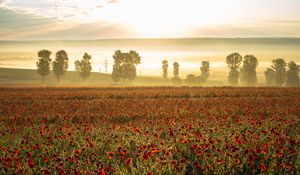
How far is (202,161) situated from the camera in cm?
822

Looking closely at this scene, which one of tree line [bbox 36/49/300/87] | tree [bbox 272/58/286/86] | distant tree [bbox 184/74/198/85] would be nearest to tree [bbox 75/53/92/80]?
tree line [bbox 36/49/300/87]

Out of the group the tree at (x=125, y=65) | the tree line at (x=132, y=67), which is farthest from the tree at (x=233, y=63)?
the tree at (x=125, y=65)

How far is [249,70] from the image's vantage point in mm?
116688

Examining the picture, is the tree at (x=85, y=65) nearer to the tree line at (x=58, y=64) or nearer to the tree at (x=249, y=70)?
the tree line at (x=58, y=64)

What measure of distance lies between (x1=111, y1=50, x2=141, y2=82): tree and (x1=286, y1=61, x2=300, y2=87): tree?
1886 inches

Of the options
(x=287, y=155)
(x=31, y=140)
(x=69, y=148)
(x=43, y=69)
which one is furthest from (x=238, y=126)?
(x=43, y=69)

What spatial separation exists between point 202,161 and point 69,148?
12.3 ft

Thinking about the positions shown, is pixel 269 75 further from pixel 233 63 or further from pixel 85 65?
pixel 85 65

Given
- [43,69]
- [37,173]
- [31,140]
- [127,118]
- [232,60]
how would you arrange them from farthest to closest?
1. [232,60]
2. [43,69]
3. [127,118]
4. [31,140]
5. [37,173]

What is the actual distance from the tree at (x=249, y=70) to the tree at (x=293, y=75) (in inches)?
Answer: 433

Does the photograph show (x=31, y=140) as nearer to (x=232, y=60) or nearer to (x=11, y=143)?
(x=11, y=143)

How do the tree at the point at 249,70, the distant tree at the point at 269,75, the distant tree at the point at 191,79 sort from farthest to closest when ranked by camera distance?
the distant tree at the point at 191,79
the distant tree at the point at 269,75
the tree at the point at 249,70

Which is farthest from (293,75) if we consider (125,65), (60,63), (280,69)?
(60,63)

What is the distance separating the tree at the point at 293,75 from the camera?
10740 centimetres
